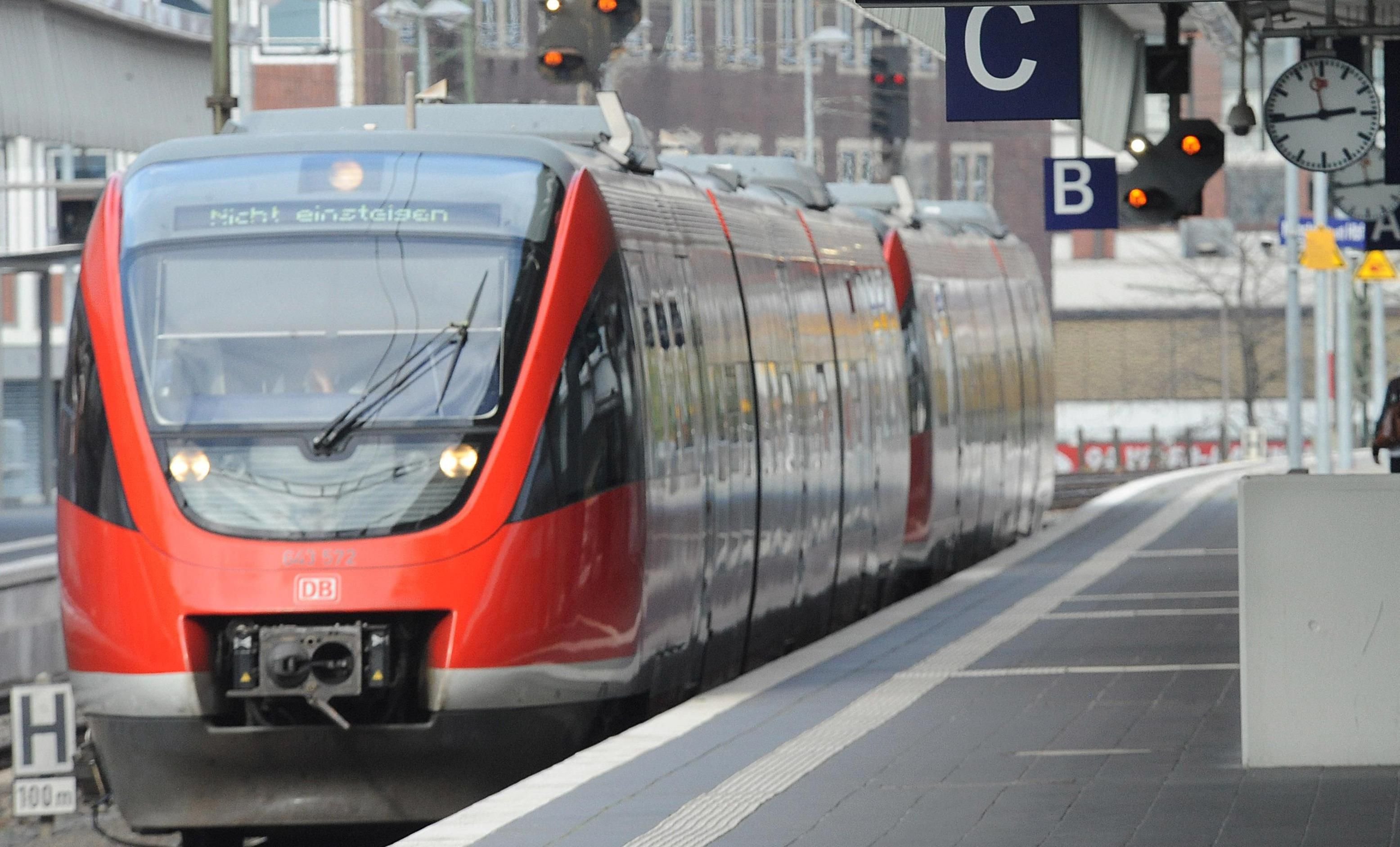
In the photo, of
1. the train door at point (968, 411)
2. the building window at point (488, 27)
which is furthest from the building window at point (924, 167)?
the train door at point (968, 411)

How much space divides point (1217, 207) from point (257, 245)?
2789 inches

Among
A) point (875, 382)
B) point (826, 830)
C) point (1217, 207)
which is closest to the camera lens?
point (826, 830)

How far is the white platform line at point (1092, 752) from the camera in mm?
10602

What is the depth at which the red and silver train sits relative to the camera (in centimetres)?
1139

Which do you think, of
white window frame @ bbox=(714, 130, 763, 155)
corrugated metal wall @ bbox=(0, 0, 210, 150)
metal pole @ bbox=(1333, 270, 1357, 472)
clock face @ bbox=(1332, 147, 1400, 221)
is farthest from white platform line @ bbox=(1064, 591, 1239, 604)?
white window frame @ bbox=(714, 130, 763, 155)

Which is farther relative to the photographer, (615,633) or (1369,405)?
(1369,405)

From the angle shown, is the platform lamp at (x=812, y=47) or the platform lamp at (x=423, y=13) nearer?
the platform lamp at (x=423, y=13)

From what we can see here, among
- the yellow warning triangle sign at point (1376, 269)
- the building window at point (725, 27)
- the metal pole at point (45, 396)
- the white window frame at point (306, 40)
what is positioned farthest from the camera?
the building window at point (725, 27)

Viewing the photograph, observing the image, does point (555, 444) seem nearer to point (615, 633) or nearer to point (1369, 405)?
point (615, 633)

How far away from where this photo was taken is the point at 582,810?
9430 mm

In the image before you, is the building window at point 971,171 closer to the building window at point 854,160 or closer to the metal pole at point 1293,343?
the building window at point 854,160

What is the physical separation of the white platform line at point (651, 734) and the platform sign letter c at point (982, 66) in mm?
3126

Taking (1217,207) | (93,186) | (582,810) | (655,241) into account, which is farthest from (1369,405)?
(582,810)

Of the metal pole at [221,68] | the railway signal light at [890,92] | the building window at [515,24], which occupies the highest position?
the building window at [515,24]
